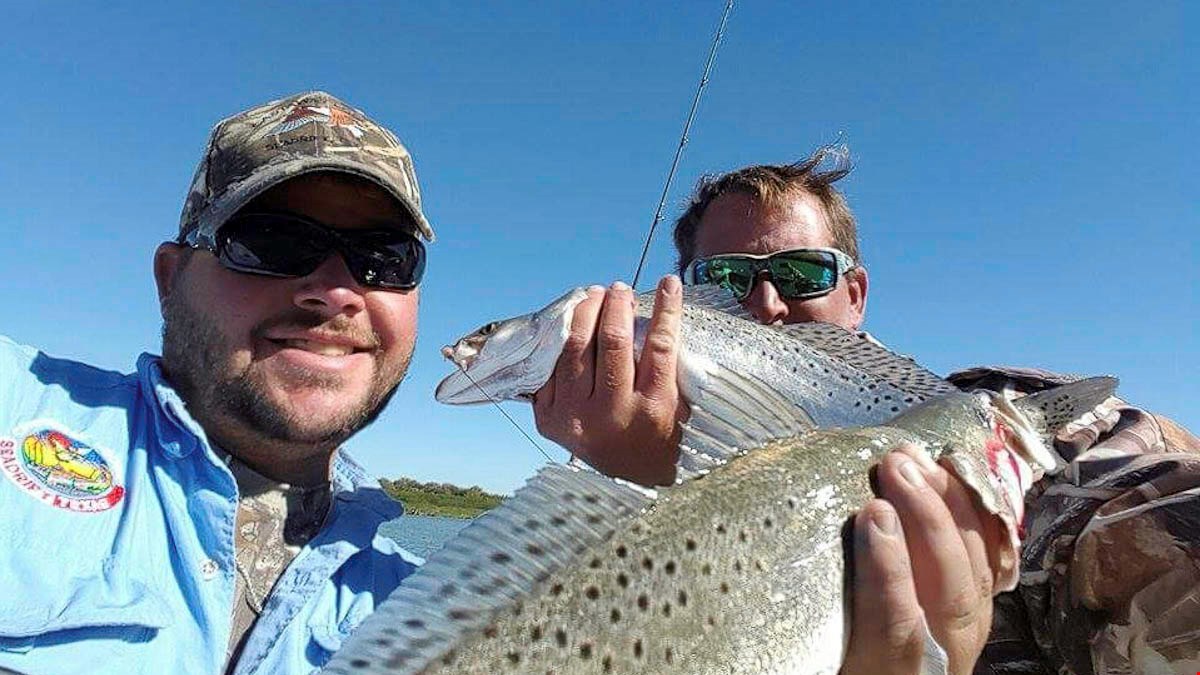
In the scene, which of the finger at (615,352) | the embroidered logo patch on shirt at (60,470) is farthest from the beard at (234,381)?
the finger at (615,352)

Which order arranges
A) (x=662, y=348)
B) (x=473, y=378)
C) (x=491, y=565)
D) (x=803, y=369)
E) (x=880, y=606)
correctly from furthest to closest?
(x=473, y=378), (x=803, y=369), (x=662, y=348), (x=880, y=606), (x=491, y=565)

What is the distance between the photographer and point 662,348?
4.08 metres

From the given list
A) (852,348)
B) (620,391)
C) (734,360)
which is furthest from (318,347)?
(852,348)

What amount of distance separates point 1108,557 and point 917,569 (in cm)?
169

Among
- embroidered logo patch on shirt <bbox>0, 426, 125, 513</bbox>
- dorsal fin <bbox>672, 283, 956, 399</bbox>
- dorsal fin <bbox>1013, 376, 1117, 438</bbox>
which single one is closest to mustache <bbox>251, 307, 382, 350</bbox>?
embroidered logo patch on shirt <bbox>0, 426, 125, 513</bbox>

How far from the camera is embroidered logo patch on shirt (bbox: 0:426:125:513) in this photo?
330cm

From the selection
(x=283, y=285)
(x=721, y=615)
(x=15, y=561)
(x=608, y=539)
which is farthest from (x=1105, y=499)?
(x=15, y=561)

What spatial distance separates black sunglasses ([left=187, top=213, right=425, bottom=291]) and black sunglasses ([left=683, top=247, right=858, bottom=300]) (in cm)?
236

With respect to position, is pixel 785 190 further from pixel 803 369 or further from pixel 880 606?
pixel 880 606

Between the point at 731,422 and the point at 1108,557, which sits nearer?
the point at 731,422

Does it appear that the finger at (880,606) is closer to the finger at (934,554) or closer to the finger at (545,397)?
the finger at (934,554)

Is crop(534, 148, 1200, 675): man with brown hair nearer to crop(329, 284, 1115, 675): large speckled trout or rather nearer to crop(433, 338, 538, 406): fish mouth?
crop(329, 284, 1115, 675): large speckled trout

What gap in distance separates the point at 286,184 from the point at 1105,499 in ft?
14.4

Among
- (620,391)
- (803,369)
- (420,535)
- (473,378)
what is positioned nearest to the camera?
(620,391)
